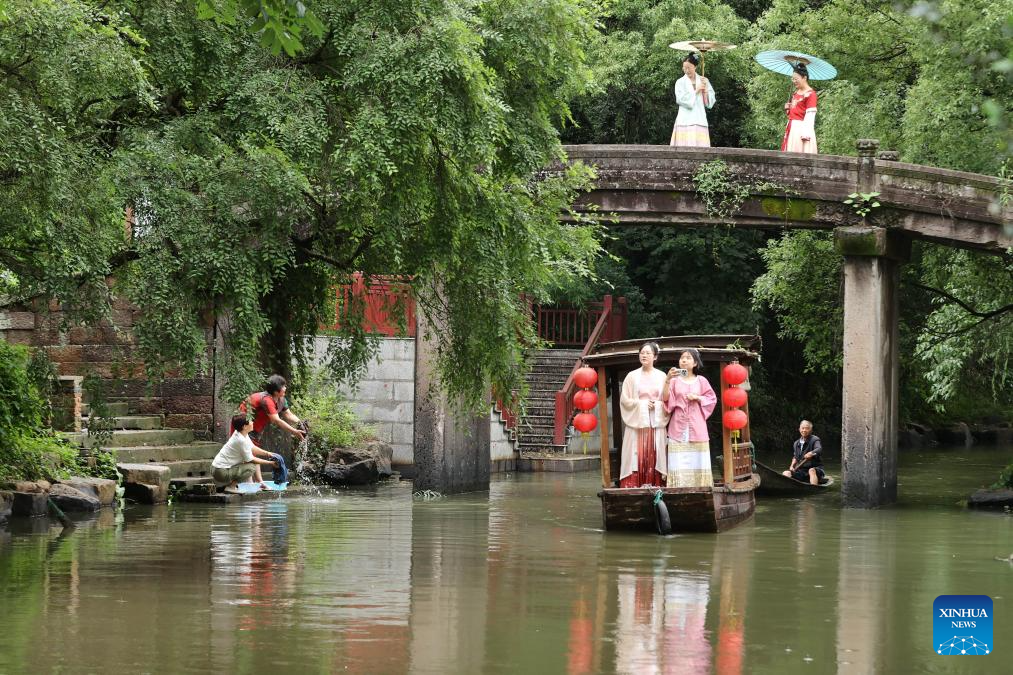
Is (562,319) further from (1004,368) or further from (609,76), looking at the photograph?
(1004,368)

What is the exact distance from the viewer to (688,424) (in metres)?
18.0

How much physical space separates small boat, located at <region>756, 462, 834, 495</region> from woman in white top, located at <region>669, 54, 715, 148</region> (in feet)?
17.8

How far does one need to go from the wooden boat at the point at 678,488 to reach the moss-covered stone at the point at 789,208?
264cm

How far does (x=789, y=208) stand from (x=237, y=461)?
8859mm

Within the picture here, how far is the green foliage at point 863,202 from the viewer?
2219 cm

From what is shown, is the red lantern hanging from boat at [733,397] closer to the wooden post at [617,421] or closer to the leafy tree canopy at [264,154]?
the wooden post at [617,421]

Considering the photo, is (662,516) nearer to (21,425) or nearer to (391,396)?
(21,425)

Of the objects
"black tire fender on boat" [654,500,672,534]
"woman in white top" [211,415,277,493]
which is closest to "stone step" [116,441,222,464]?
"woman in white top" [211,415,277,493]

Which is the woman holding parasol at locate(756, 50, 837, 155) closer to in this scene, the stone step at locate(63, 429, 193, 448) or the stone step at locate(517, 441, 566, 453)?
the stone step at locate(517, 441, 566, 453)

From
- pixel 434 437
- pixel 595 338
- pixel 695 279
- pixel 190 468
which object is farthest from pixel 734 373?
pixel 695 279

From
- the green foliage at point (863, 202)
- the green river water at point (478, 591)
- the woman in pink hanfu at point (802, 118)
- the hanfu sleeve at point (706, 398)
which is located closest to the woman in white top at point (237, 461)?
the green river water at point (478, 591)

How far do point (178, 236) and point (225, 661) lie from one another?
4.67 m

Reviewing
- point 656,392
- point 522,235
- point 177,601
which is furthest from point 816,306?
point 177,601

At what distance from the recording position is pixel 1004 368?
81.6 feet
